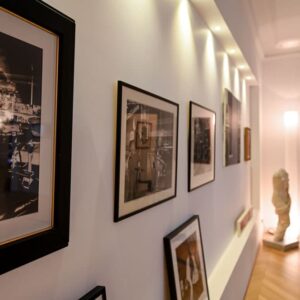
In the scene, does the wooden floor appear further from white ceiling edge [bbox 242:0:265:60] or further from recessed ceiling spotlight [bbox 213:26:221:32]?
white ceiling edge [bbox 242:0:265:60]

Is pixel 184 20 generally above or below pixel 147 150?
above

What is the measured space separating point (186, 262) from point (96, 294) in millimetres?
927

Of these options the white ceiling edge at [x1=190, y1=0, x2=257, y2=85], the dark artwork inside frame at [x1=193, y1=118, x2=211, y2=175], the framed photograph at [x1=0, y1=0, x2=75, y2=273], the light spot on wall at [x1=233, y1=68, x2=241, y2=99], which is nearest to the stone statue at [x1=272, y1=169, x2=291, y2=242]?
the light spot on wall at [x1=233, y1=68, x2=241, y2=99]

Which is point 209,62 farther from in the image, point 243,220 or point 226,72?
point 243,220

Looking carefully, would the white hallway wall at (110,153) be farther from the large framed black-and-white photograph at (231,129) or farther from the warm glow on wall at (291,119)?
the warm glow on wall at (291,119)

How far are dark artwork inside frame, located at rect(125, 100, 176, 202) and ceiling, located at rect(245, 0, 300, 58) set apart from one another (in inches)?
124

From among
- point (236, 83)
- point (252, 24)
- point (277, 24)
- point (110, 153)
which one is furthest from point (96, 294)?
point (277, 24)

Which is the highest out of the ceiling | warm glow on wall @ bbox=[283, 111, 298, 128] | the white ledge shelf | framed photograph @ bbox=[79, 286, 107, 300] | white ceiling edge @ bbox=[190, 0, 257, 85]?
the ceiling

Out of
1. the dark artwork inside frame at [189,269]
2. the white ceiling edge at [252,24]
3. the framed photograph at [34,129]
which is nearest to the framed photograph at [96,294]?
the framed photograph at [34,129]

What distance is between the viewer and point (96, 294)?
1.00 m

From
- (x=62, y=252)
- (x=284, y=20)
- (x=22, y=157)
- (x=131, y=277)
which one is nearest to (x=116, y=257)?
(x=131, y=277)

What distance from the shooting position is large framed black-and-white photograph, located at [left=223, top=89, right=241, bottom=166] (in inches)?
125

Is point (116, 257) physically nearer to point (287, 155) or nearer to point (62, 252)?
point (62, 252)

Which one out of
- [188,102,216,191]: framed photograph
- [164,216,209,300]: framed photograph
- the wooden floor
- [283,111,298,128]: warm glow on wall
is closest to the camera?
[164,216,209,300]: framed photograph
